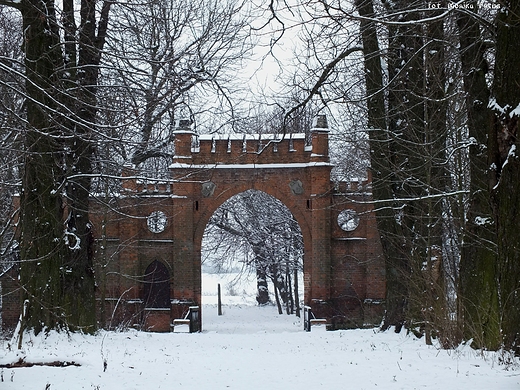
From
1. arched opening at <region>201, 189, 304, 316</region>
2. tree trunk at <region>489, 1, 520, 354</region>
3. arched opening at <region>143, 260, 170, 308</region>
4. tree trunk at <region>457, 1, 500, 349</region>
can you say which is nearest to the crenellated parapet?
arched opening at <region>143, 260, 170, 308</region>

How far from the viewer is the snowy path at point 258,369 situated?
240 inches

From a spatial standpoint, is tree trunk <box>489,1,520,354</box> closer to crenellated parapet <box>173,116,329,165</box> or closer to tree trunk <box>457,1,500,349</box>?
→ tree trunk <box>457,1,500,349</box>

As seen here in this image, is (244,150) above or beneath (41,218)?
above

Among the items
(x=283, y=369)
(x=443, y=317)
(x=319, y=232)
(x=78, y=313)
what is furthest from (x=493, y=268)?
(x=319, y=232)

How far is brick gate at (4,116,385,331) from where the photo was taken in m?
20.8

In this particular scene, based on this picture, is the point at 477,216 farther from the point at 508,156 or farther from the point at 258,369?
the point at 258,369

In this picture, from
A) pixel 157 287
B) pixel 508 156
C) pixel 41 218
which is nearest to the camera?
pixel 508 156

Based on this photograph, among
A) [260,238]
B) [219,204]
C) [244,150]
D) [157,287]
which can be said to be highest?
[244,150]

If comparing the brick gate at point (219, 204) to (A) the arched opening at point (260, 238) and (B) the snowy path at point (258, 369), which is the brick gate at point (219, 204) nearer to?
(A) the arched opening at point (260, 238)

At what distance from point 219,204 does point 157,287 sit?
361cm

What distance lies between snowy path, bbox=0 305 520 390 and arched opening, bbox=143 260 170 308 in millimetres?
10266

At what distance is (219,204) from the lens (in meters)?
21.4

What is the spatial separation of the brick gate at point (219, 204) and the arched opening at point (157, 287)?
0.25ft

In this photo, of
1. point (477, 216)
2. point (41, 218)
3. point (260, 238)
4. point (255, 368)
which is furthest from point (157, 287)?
point (477, 216)
